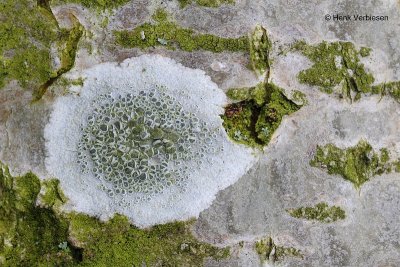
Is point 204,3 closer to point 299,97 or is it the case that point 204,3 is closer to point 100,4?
point 100,4

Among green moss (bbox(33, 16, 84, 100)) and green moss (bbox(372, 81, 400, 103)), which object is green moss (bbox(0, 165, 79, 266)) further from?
green moss (bbox(372, 81, 400, 103))

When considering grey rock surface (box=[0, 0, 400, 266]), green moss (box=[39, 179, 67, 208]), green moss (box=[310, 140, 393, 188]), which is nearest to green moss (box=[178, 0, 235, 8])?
grey rock surface (box=[0, 0, 400, 266])

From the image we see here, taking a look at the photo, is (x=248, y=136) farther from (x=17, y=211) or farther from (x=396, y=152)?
(x=17, y=211)

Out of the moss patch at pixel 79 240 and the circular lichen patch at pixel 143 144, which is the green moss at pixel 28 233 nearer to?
the moss patch at pixel 79 240

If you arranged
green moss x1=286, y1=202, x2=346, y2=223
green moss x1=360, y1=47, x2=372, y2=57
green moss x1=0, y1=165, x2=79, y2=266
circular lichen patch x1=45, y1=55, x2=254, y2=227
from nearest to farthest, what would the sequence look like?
circular lichen patch x1=45, y1=55, x2=254, y2=227 → green moss x1=0, y1=165, x2=79, y2=266 → green moss x1=286, y1=202, x2=346, y2=223 → green moss x1=360, y1=47, x2=372, y2=57

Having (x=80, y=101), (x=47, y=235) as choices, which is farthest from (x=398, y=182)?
(x=47, y=235)

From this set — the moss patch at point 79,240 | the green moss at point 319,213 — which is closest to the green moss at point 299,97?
the green moss at point 319,213
